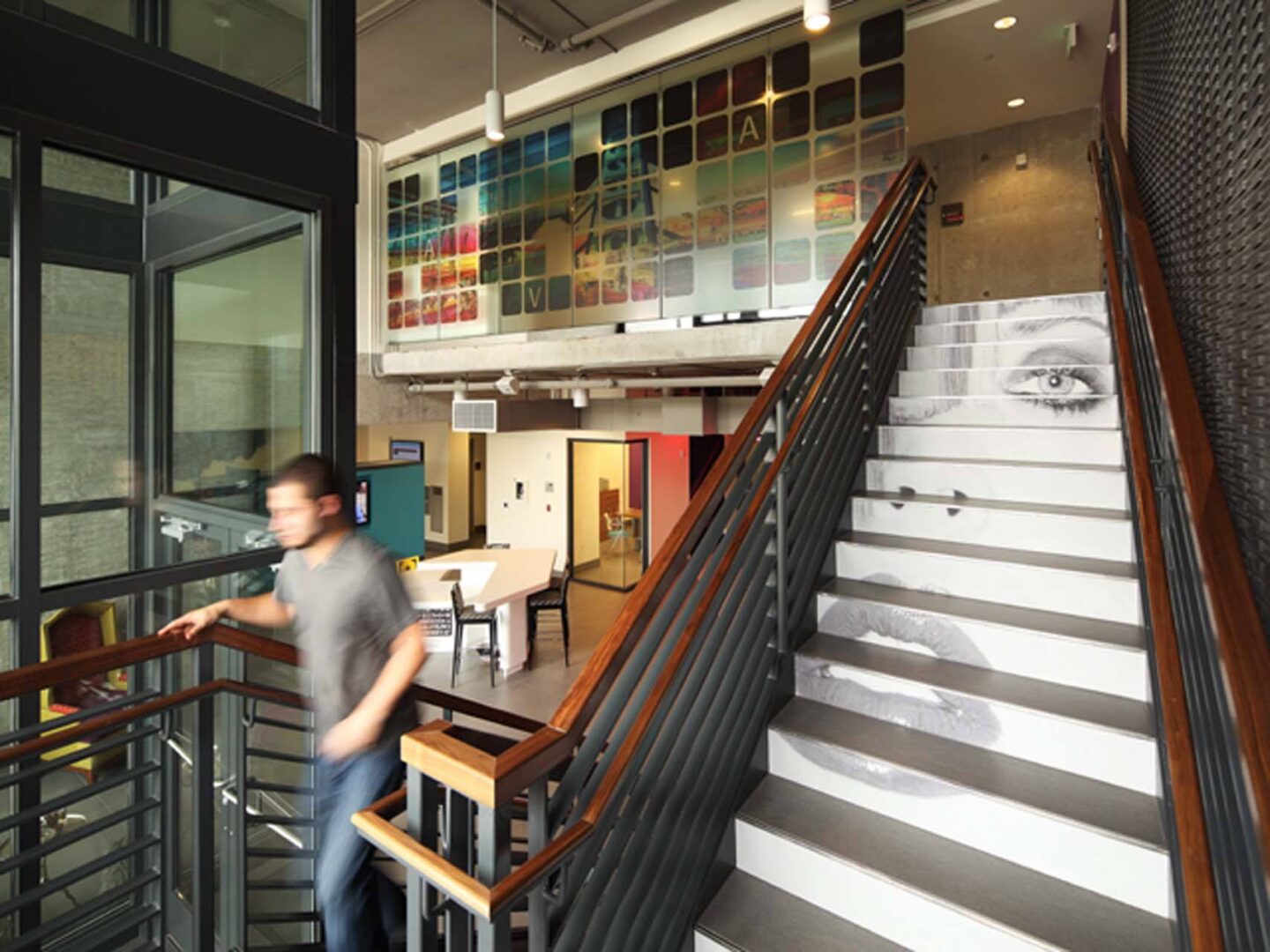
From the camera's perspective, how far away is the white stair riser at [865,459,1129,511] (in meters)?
2.63

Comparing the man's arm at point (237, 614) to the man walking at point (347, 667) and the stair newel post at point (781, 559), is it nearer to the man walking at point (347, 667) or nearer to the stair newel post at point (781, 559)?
the man walking at point (347, 667)

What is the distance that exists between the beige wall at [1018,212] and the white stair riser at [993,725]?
7.04m

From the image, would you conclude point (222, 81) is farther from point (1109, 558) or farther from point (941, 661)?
point (1109, 558)

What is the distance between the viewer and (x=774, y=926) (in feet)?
5.90

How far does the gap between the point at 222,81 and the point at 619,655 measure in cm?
250

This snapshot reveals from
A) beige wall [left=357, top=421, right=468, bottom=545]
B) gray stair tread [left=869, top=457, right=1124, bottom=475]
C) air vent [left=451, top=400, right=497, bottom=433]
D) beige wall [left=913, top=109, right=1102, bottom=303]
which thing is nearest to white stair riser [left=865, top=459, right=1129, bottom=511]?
gray stair tread [left=869, top=457, right=1124, bottom=475]

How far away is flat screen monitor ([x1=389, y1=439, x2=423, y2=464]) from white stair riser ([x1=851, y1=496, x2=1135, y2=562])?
12896 mm

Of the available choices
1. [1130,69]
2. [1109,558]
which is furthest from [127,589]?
[1130,69]

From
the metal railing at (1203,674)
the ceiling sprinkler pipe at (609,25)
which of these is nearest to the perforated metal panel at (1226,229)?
the metal railing at (1203,674)

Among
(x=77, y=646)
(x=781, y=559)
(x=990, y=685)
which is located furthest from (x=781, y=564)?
(x=77, y=646)

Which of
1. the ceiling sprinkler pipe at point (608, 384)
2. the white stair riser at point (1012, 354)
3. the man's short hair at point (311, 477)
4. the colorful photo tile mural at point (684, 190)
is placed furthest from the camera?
the ceiling sprinkler pipe at point (608, 384)

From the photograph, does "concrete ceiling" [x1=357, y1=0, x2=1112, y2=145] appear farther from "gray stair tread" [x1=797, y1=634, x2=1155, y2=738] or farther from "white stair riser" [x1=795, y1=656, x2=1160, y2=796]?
"white stair riser" [x1=795, y1=656, x2=1160, y2=796]

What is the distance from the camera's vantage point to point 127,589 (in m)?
2.22

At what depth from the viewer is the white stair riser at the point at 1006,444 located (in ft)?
9.36
